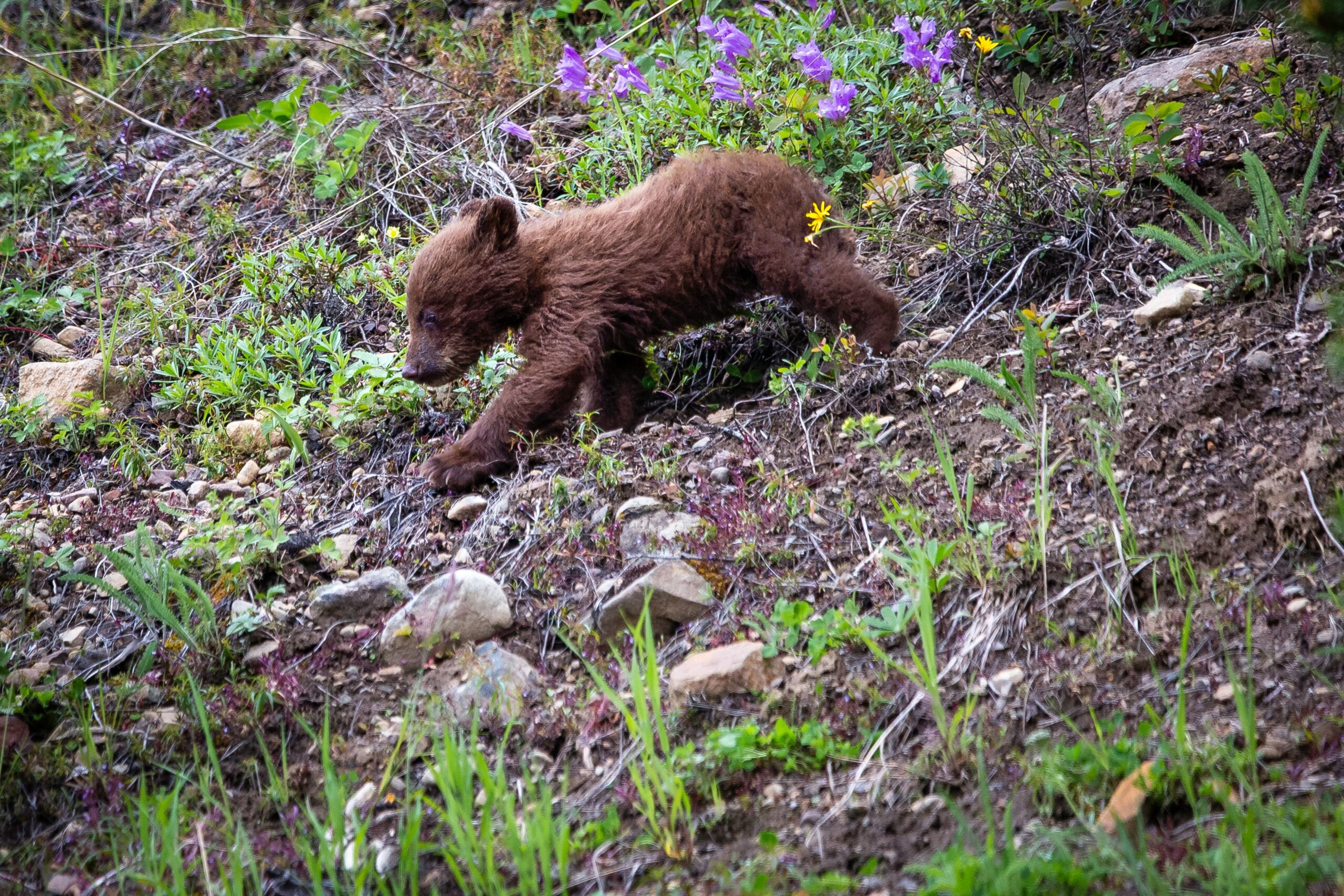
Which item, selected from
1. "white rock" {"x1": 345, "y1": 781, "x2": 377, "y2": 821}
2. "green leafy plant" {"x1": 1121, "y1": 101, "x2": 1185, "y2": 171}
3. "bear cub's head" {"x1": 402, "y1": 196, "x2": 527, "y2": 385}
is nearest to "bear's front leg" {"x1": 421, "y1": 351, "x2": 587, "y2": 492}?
"bear cub's head" {"x1": 402, "y1": 196, "x2": 527, "y2": 385}

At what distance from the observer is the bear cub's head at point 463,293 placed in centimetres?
473

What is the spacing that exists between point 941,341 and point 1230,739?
7.73 feet

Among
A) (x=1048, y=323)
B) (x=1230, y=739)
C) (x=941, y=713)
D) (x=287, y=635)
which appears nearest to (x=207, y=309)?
(x=287, y=635)

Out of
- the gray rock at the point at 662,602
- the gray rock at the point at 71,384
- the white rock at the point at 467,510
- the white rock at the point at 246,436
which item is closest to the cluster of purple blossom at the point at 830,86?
the white rock at the point at 467,510

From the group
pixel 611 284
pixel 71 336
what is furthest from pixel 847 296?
pixel 71 336

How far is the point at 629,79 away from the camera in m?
5.82

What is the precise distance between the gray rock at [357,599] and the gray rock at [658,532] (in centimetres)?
81

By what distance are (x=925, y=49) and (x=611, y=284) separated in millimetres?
2073

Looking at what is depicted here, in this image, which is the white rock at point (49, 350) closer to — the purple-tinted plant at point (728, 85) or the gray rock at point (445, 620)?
the gray rock at point (445, 620)

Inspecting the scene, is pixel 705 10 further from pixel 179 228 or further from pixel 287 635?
pixel 287 635

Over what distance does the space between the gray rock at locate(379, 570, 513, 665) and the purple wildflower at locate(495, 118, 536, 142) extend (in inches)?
138

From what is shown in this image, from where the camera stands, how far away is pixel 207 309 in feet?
19.9

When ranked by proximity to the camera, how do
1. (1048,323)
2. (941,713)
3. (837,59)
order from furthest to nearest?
(837,59) → (1048,323) → (941,713)

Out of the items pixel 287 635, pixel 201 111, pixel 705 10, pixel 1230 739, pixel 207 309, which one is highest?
pixel 201 111
